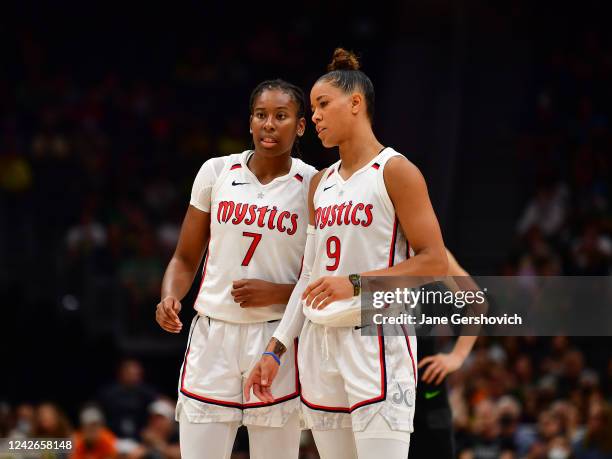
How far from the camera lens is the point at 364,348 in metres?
4.05

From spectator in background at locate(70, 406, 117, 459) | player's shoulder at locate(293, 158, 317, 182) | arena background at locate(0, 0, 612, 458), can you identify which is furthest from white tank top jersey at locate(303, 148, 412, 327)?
arena background at locate(0, 0, 612, 458)

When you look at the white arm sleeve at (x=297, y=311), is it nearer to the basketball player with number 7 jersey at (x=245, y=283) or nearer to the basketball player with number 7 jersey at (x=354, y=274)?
the basketball player with number 7 jersey at (x=354, y=274)

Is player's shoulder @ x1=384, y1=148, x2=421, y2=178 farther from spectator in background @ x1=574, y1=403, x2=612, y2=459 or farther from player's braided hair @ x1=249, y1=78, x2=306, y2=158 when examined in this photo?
spectator in background @ x1=574, y1=403, x2=612, y2=459

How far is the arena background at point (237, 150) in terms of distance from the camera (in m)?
10.0

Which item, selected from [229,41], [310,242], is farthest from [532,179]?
[310,242]

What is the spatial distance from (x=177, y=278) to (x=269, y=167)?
655 mm

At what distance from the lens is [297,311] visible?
14.1 feet

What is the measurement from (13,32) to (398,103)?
644 centimetres

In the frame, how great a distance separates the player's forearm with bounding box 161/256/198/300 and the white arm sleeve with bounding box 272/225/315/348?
579mm

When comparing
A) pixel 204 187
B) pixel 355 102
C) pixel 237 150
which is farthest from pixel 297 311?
pixel 237 150

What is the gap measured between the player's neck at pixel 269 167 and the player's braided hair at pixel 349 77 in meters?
0.52

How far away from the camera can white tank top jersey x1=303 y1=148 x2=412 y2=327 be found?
4.07 metres

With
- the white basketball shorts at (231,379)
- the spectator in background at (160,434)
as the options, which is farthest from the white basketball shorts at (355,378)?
the spectator in background at (160,434)

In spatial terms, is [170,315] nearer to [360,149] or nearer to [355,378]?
[355,378]
